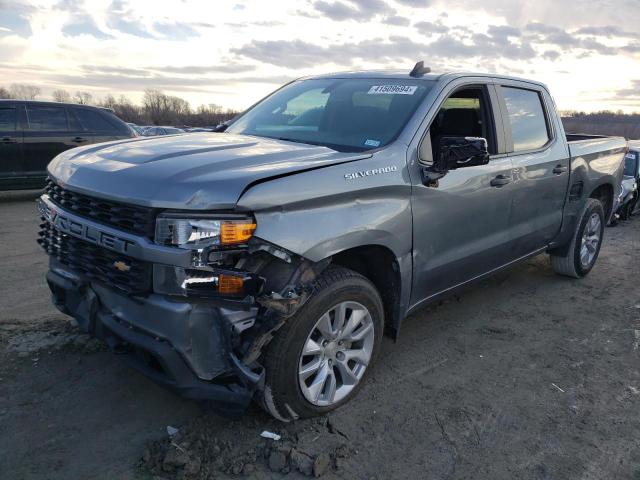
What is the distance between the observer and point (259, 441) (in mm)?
2893

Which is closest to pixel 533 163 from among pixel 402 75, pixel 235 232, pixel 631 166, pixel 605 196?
pixel 402 75

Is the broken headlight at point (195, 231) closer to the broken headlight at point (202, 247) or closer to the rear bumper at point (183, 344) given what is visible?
the broken headlight at point (202, 247)

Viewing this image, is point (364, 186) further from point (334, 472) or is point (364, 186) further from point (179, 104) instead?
point (179, 104)

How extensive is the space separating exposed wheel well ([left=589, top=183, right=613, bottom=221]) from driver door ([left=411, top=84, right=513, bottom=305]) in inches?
89.2

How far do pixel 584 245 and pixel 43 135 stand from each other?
8874 mm

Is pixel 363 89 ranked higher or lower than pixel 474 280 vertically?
higher

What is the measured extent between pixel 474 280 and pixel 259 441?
220cm

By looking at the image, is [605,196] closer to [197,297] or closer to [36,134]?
[197,297]

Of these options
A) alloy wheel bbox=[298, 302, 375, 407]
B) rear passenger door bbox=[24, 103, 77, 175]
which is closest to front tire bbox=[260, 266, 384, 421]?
alloy wheel bbox=[298, 302, 375, 407]

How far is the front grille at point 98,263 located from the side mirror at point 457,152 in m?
1.89

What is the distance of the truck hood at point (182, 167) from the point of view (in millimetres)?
2484

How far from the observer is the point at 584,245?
592cm

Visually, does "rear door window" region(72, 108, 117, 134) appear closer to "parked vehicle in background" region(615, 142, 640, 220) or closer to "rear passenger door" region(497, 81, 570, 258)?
"rear passenger door" region(497, 81, 570, 258)

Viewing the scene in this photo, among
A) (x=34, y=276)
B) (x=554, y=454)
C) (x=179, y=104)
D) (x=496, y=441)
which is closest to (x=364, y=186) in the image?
(x=496, y=441)
